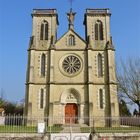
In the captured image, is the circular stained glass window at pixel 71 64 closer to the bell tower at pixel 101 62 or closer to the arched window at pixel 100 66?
the bell tower at pixel 101 62

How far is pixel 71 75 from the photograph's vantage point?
34219mm

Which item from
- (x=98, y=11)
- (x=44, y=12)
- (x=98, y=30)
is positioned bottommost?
(x=98, y=30)

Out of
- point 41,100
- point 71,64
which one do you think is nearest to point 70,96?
point 41,100

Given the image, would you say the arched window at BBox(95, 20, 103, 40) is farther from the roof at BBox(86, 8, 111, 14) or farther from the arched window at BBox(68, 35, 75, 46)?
the arched window at BBox(68, 35, 75, 46)

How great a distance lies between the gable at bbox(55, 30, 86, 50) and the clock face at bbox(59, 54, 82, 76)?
1.33 meters

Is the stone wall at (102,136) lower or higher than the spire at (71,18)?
lower

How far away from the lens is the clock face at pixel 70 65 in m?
34.4

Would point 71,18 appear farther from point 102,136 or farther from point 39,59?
point 102,136

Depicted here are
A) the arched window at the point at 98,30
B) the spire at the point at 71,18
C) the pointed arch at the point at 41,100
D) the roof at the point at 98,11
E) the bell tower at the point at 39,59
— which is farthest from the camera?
the spire at the point at 71,18

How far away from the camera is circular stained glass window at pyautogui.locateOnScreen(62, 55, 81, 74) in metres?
34.5

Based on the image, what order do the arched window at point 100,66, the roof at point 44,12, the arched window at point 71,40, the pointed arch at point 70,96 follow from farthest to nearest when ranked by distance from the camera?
the roof at point 44,12 < the arched window at point 71,40 < the arched window at point 100,66 < the pointed arch at point 70,96

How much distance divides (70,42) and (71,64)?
307 centimetres

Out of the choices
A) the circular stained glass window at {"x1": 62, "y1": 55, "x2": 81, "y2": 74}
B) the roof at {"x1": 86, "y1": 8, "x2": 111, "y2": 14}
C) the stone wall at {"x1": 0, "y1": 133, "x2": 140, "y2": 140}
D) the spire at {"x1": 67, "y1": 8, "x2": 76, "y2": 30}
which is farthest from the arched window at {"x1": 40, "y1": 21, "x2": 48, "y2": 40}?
the stone wall at {"x1": 0, "y1": 133, "x2": 140, "y2": 140}

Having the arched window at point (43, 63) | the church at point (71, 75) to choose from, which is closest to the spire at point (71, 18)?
the church at point (71, 75)
